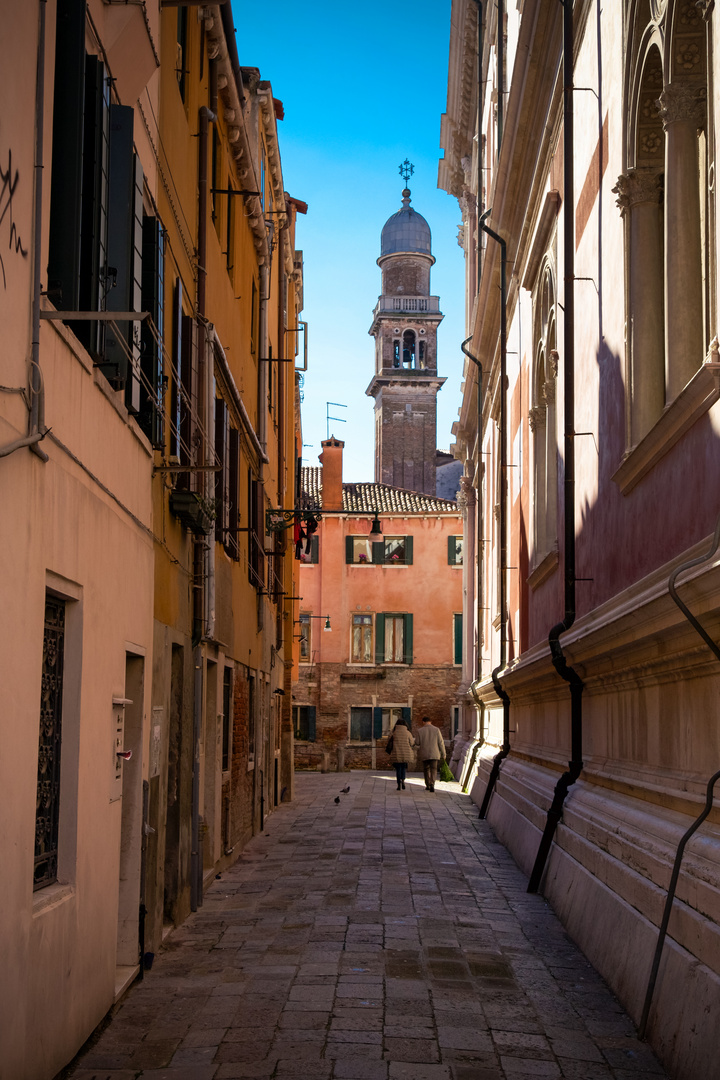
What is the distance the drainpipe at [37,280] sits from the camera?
4.74 meters

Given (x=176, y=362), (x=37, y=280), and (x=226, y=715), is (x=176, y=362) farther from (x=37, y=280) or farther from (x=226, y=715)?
(x=226, y=715)

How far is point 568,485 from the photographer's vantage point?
36.4 feet

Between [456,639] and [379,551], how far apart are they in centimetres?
394

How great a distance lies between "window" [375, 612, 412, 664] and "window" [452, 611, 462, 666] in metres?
1.43

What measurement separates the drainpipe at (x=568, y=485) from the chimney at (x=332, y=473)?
3192cm

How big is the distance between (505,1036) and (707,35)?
4.95 m

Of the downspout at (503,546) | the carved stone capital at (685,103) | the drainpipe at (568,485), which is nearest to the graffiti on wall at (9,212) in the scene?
the carved stone capital at (685,103)

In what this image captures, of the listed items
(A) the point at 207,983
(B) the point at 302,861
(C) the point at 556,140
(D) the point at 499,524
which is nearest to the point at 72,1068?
(A) the point at 207,983

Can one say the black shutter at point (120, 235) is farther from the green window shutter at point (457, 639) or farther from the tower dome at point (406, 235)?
the tower dome at point (406, 235)

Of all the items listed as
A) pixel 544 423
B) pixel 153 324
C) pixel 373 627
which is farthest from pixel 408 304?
pixel 153 324

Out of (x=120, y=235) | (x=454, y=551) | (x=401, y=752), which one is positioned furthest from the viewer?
(x=454, y=551)

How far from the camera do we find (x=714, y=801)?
18.6 feet

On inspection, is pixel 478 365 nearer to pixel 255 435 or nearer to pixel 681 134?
pixel 255 435

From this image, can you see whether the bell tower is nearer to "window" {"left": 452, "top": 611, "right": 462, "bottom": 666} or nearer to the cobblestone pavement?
"window" {"left": 452, "top": 611, "right": 462, "bottom": 666}
